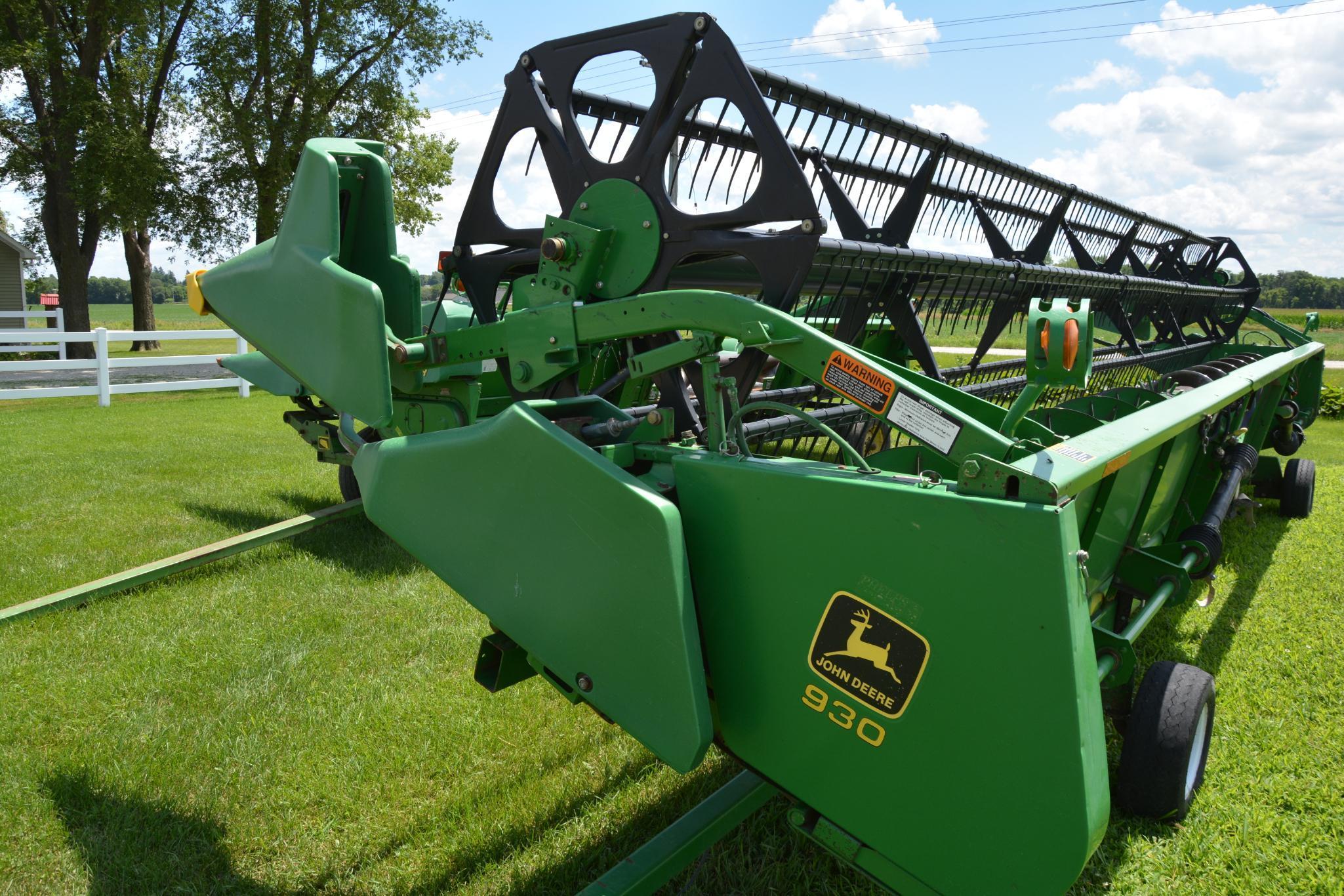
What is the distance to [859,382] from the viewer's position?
204 centimetres

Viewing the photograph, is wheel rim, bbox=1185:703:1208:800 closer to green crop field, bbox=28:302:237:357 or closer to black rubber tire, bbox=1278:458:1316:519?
green crop field, bbox=28:302:237:357

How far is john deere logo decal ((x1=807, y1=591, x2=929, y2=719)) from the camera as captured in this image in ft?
5.91

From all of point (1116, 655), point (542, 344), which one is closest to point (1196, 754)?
point (1116, 655)

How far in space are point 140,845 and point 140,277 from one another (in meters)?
23.6

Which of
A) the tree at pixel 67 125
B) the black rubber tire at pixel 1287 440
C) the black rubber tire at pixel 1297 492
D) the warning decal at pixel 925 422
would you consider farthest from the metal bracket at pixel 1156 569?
the tree at pixel 67 125

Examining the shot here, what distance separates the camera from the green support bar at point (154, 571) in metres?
4.16

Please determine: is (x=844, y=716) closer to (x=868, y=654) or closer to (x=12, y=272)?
(x=868, y=654)

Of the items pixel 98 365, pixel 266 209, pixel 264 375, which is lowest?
pixel 98 365

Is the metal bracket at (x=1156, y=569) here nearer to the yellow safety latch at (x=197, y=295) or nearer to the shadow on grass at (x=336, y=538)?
the shadow on grass at (x=336, y=538)

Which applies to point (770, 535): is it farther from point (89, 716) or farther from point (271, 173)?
point (271, 173)

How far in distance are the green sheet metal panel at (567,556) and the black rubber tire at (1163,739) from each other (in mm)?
1385

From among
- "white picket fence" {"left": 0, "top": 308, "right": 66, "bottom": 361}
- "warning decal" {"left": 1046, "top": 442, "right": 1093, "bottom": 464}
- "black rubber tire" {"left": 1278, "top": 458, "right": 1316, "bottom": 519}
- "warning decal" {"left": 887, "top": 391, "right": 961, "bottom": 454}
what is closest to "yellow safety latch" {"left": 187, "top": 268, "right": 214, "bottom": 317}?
"warning decal" {"left": 887, "top": 391, "right": 961, "bottom": 454}

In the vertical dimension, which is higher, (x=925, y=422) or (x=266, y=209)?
(x=925, y=422)

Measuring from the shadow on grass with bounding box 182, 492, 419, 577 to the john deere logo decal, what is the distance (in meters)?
3.22
